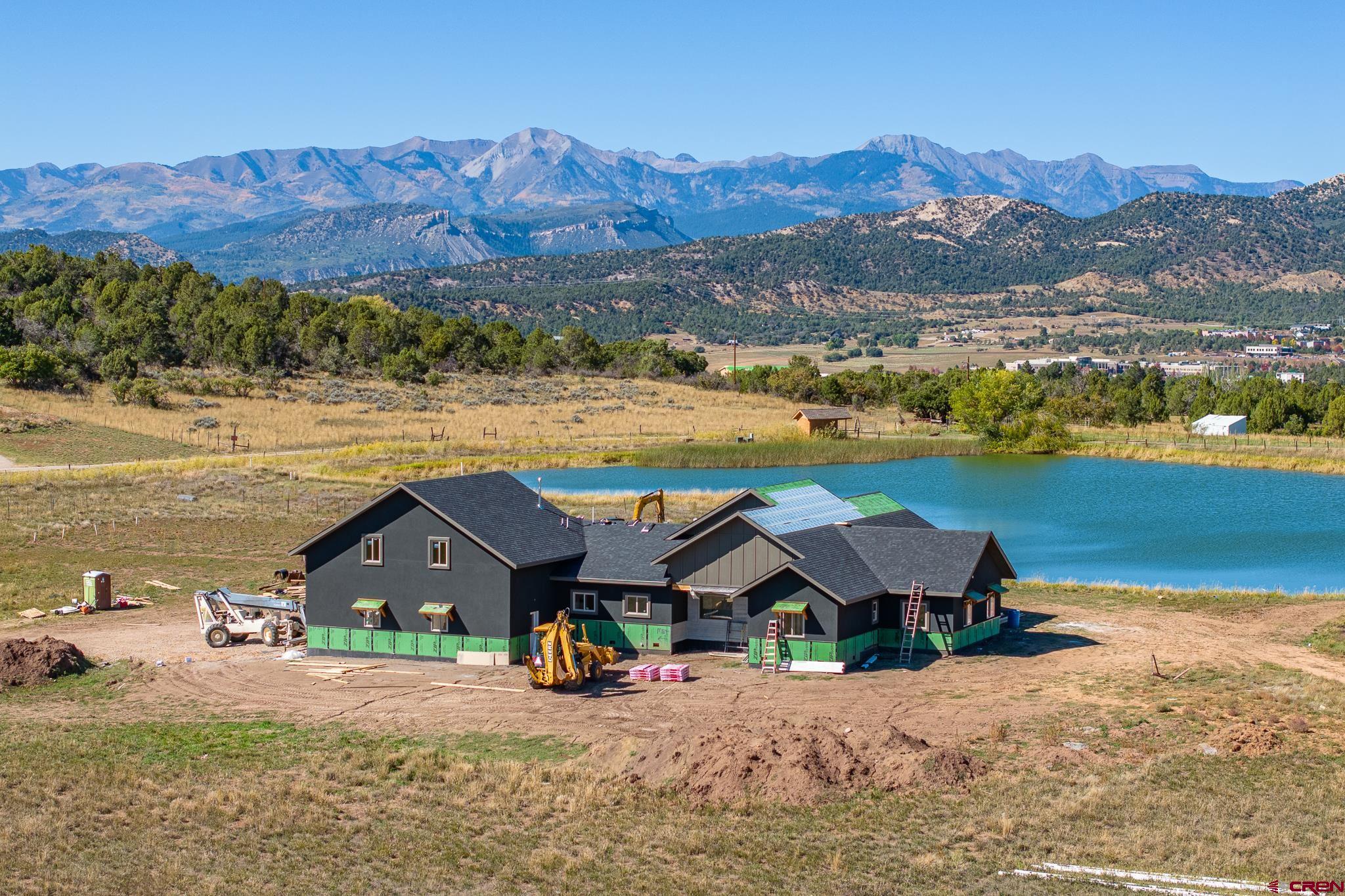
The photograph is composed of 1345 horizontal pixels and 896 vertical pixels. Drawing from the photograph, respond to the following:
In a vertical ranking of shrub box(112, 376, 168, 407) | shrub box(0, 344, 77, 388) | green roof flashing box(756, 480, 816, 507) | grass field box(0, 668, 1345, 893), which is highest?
shrub box(0, 344, 77, 388)

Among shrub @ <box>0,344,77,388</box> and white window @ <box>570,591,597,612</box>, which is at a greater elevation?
shrub @ <box>0,344,77,388</box>

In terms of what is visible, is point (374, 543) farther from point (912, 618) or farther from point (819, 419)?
point (819, 419)

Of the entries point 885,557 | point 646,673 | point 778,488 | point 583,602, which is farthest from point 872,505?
point 646,673

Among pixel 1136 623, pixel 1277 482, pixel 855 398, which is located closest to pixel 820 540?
pixel 1136 623

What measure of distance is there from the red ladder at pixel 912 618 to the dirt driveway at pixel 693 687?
Result: 52 centimetres

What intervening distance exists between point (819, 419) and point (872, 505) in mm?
55996

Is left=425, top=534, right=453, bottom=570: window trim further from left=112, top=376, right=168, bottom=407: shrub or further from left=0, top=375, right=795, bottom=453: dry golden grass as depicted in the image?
left=112, top=376, right=168, bottom=407: shrub

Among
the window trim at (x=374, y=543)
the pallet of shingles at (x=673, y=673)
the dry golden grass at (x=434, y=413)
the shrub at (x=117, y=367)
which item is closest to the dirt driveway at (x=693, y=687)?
the pallet of shingles at (x=673, y=673)

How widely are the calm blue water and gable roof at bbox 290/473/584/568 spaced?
2040 centimetres

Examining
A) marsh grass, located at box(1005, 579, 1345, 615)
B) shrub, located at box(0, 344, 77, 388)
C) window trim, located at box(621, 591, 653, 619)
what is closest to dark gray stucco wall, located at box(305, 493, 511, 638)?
window trim, located at box(621, 591, 653, 619)

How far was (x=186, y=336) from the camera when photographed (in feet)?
387

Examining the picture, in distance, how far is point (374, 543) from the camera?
34312mm

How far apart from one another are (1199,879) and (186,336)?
110641 millimetres

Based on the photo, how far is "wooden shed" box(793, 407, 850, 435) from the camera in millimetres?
96938
